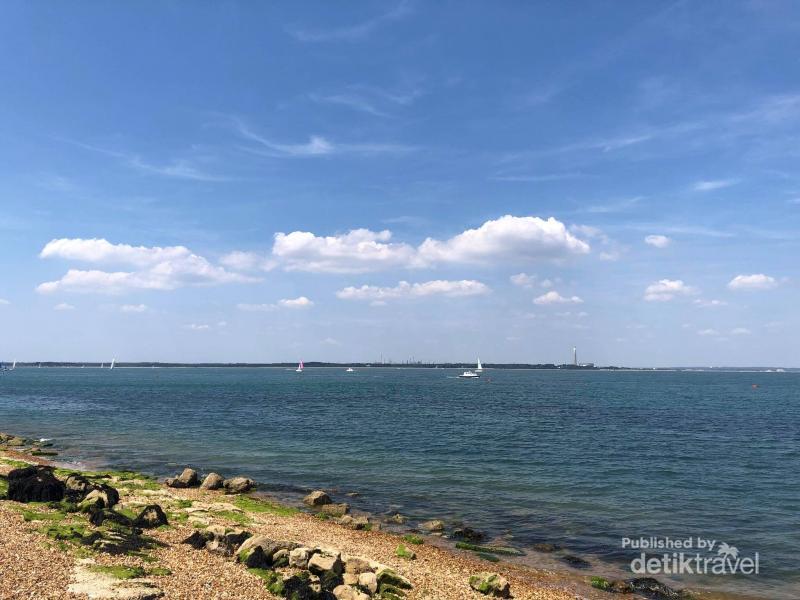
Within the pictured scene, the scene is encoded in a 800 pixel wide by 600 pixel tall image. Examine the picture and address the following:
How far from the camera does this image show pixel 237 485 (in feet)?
129

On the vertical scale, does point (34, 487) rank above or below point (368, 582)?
above

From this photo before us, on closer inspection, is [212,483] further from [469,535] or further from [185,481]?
[469,535]

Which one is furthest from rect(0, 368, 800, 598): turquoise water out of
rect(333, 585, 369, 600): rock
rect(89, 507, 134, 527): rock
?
rect(89, 507, 134, 527): rock

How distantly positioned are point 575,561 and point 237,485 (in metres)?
24.6

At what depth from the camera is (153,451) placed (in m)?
56.6

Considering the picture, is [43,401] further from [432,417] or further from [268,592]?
[268,592]

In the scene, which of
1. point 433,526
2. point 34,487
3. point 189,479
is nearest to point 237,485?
point 189,479

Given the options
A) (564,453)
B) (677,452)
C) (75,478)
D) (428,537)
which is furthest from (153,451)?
(677,452)

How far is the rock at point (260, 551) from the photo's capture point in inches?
830

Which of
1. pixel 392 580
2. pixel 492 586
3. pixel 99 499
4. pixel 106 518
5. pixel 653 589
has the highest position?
pixel 99 499

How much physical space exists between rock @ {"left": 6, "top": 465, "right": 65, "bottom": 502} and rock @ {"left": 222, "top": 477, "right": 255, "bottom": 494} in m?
11.5

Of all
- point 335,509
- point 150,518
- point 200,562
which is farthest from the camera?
point 335,509

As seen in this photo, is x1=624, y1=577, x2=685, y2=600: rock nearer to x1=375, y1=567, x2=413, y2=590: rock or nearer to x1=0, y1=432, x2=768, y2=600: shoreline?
x1=0, y1=432, x2=768, y2=600: shoreline

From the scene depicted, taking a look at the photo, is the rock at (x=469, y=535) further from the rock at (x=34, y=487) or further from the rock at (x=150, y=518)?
the rock at (x=34, y=487)
